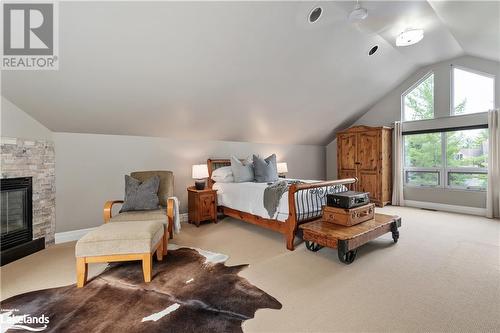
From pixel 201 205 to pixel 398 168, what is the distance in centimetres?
473

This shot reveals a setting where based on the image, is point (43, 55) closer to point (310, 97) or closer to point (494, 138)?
point (310, 97)

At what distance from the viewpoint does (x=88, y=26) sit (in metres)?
2.21

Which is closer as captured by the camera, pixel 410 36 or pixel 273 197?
pixel 273 197

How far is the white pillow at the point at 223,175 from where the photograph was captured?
434 cm

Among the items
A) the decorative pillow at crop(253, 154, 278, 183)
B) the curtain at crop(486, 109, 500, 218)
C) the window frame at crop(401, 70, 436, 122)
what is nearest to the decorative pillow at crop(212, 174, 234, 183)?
the decorative pillow at crop(253, 154, 278, 183)

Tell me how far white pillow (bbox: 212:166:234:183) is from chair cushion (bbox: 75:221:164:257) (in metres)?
2.20

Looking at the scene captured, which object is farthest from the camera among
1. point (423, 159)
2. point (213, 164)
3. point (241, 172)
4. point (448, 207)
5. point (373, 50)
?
point (423, 159)

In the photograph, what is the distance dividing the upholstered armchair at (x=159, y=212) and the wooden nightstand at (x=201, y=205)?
2.38 feet

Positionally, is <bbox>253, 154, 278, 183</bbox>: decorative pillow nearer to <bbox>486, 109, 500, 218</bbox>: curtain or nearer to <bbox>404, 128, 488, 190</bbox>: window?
<bbox>404, 128, 488, 190</bbox>: window

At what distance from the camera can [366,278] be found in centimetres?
223

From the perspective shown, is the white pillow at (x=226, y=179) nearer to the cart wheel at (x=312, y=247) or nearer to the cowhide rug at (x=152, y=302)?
the cart wheel at (x=312, y=247)

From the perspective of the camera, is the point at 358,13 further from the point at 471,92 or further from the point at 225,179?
the point at 471,92

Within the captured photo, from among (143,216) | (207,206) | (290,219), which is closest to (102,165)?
(143,216)

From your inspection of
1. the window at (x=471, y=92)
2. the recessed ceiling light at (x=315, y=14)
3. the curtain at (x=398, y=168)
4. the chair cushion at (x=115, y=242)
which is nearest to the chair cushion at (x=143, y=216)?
the chair cushion at (x=115, y=242)
